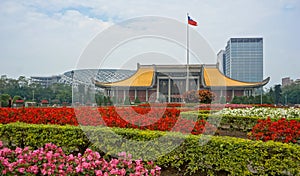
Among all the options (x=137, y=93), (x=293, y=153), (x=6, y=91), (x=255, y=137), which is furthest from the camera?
(x=6, y=91)

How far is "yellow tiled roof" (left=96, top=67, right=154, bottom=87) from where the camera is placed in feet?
118

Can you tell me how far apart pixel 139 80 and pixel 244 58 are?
33.7 m

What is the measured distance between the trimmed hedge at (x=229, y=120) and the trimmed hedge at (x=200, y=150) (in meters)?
3.99

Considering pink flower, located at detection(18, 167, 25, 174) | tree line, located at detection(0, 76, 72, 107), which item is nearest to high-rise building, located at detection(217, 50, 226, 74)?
tree line, located at detection(0, 76, 72, 107)

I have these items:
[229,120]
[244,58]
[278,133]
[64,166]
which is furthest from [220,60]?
[64,166]

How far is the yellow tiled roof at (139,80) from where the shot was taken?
3591 cm

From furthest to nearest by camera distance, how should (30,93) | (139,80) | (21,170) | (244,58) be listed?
(244,58) < (30,93) < (139,80) < (21,170)

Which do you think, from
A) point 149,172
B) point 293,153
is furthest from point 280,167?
point 149,172

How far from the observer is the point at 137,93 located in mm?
37062

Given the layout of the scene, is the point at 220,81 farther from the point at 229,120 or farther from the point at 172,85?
the point at 229,120

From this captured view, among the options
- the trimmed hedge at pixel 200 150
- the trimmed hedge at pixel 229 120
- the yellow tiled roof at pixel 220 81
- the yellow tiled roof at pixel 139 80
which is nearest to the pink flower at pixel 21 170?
the trimmed hedge at pixel 200 150

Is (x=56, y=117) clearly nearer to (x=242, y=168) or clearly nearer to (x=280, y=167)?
(x=242, y=168)

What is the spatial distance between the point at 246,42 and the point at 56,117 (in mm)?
60896

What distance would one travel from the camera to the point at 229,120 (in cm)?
927
